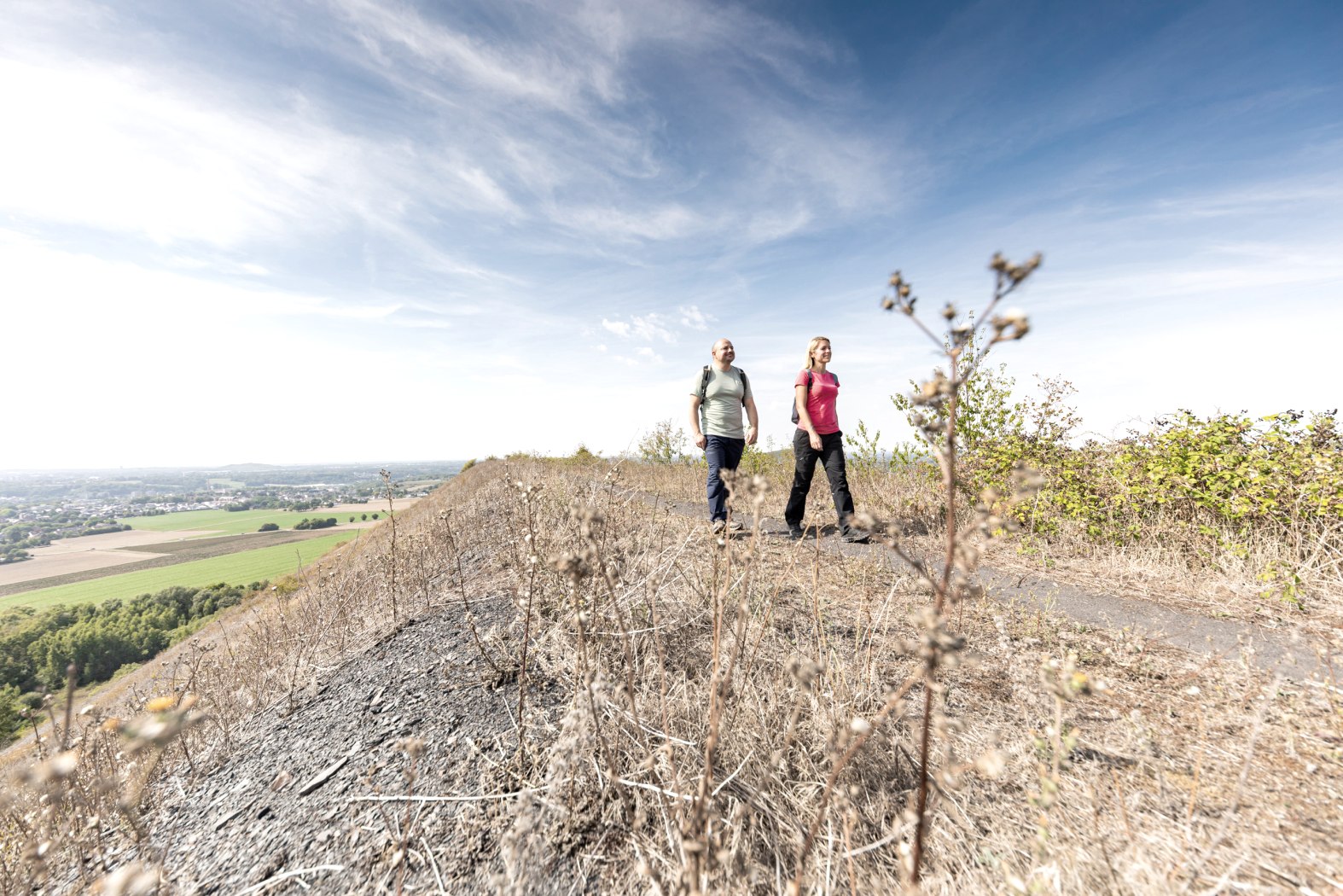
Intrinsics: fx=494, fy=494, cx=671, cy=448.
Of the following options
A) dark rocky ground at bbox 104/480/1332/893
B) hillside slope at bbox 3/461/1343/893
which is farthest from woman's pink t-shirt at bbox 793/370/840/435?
dark rocky ground at bbox 104/480/1332/893

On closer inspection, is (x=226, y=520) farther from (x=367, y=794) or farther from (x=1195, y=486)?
(x=1195, y=486)

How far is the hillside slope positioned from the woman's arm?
7.85 ft

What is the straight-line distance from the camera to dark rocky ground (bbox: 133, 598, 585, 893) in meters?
1.68

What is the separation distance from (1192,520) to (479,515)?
26.9 feet

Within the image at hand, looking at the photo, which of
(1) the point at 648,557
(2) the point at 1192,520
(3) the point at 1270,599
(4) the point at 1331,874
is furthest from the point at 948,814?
(2) the point at 1192,520

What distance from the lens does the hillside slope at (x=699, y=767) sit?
140 centimetres

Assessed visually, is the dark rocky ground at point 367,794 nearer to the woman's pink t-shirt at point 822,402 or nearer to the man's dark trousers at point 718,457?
the man's dark trousers at point 718,457

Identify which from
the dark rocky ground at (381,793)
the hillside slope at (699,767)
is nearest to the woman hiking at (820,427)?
the hillside slope at (699,767)

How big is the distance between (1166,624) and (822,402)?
320 centimetres

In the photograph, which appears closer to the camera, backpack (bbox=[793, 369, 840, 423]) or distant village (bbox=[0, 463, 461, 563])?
backpack (bbox=[793, 369, 840, 423])

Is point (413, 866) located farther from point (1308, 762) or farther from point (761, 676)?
point (1308, 762)

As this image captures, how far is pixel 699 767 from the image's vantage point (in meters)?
1.87

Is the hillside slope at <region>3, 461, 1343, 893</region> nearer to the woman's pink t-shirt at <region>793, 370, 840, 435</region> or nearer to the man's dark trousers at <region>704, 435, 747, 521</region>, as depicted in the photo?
the man's dark trousers at <region>704, 435, 747, 521</region>

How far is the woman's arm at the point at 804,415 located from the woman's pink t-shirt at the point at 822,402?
0.13 ft
